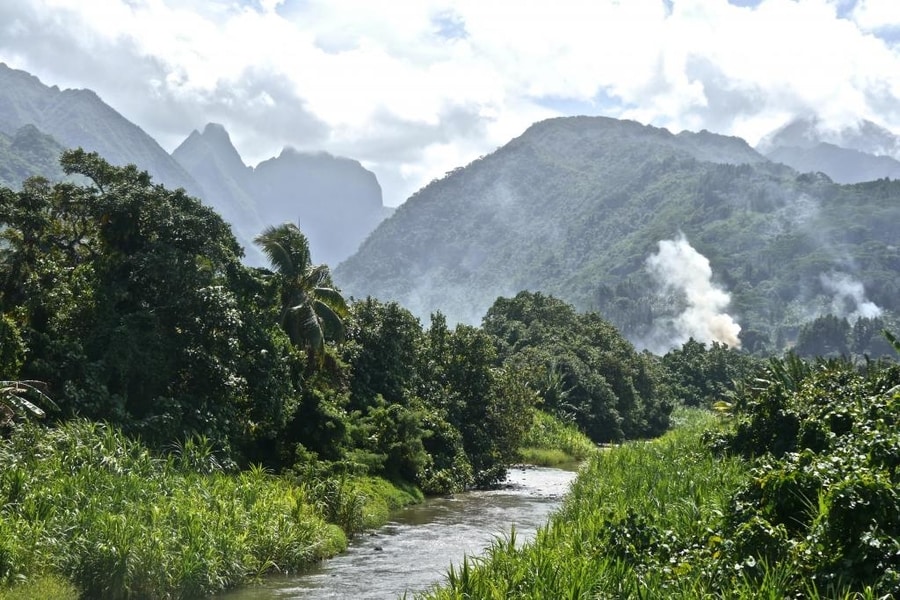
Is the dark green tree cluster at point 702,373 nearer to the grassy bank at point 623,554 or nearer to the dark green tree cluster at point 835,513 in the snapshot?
the grassy bank at point 623,554

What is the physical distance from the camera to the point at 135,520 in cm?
1872

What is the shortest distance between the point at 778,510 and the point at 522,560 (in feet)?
15.9

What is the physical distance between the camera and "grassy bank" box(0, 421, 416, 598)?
17.2 m

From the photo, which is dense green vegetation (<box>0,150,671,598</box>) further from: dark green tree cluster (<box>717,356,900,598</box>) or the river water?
dark green tree cluster (<box>717,356,900,598</box>)

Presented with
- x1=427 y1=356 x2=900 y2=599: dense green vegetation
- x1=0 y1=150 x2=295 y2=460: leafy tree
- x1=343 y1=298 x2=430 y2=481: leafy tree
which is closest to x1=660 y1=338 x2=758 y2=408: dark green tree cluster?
x1=343 y1=298 x2=430 y2=481: leafy tree

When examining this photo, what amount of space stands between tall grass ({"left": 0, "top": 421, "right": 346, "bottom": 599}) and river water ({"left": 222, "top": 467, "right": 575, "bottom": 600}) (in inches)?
36.1

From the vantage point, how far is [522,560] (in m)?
15.2

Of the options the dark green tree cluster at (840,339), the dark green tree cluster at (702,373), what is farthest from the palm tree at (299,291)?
the dark green tree cluster at (840,339)

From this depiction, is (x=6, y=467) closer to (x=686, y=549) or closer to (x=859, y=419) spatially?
(x=686, y=549)

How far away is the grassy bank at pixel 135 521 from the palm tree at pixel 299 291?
11268mm

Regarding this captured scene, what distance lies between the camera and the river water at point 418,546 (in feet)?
66.8

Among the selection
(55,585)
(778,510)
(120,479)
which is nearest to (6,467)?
(120,479)

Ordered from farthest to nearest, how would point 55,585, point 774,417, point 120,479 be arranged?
point 774,417, point 120,479, point 55,585

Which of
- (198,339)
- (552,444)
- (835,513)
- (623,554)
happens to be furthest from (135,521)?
(552,444)
